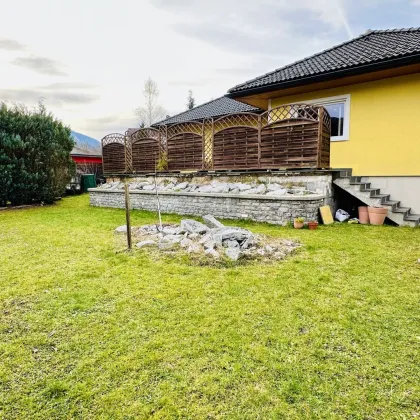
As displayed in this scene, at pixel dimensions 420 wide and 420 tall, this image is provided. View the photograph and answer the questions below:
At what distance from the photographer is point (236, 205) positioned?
26.0 ft

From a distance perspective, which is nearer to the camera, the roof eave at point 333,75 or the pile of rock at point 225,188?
the roof eave at point 333,75

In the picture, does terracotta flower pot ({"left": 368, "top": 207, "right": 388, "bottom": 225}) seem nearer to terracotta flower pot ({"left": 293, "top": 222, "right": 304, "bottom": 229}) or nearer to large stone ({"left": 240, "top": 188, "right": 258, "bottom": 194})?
terracotta flower pot ({"left": 293, "top": 222, "right": 304, "bottom": 229})

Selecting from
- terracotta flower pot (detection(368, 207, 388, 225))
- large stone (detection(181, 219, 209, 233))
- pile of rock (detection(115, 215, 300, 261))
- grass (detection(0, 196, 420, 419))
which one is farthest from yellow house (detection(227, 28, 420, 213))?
large stone (detection(181, 219, 209, 233))

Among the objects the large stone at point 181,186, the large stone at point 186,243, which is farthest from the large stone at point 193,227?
the large stone at point 181,186

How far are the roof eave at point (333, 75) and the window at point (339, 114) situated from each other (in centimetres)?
85

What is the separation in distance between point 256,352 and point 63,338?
1683mm

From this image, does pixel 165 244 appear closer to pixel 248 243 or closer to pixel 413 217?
pixel 248 243

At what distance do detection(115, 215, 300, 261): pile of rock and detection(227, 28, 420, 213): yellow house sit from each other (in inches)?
187

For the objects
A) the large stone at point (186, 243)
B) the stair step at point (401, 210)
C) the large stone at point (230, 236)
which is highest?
the stair step at point (401, 210)

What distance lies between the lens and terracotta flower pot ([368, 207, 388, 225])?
7184 mm

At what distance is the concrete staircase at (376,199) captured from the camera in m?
7.24

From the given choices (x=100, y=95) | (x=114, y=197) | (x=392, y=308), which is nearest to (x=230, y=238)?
(x=392, y=308)

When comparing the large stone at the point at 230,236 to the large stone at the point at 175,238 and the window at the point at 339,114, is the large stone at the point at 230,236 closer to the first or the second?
the large stone at the point at 175,238

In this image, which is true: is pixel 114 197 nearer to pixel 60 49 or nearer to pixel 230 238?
pixel 60 49
